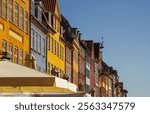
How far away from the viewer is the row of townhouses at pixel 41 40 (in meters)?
33.8

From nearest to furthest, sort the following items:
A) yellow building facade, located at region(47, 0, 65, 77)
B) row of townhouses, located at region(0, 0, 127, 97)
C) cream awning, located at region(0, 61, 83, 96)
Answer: cream awning, located at region(0, 61, 83, 96) < row of townhouses, located at region(0, 0, 127, 97) < yellow building facade, located at region(47, 0, 65, 77)

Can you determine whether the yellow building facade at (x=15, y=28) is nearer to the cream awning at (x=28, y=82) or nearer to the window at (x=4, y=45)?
the window at (x=4, y=45)

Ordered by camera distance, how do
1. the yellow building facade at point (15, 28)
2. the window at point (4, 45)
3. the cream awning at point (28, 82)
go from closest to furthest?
the cream awning at point (28, 82)
the window at point (4, 45)
the yellow building facade at point (15, 28)

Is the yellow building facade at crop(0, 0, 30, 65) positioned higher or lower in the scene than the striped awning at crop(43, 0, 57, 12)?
lower

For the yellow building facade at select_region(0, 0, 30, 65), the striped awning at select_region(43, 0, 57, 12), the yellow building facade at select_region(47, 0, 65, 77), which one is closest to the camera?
the yellow building facade at select_region(0, 0, 30, 65)

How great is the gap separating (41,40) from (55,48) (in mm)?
7872

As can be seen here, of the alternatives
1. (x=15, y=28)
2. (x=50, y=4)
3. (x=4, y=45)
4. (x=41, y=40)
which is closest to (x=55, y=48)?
(x=50, y=4)

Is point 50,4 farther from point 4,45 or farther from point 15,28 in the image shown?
point 4,45

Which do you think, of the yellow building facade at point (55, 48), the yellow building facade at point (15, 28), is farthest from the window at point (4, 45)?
the yellow building facade at point (55, 48)

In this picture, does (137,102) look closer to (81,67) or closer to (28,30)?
(28,30)

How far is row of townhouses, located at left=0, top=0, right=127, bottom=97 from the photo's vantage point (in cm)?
3377

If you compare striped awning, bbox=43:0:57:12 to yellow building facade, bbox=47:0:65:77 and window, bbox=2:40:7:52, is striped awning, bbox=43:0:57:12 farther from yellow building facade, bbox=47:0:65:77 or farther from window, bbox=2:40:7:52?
window, bbox=2:40:7:52

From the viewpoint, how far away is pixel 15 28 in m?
36.5

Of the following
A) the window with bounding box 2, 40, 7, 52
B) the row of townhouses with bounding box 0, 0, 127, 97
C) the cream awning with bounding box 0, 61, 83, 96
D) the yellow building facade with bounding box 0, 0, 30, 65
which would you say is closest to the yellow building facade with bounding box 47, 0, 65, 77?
the row of townhouses with bounding box 0, 0, 127, 97
